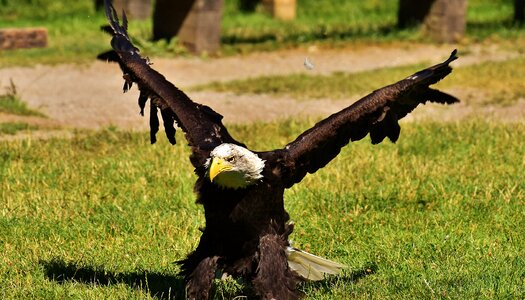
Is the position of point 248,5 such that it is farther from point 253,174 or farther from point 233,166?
point 233,166

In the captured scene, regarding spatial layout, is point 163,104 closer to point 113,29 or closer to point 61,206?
point 113,29

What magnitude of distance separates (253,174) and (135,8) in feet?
47.3

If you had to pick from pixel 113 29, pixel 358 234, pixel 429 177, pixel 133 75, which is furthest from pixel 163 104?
pixel 429 177

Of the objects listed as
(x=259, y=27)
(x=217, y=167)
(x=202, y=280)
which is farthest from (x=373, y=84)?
(x=217, y=167)

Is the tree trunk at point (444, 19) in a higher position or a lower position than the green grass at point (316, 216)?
lower

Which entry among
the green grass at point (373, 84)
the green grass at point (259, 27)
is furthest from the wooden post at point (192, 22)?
the green grass at point (373, 84)

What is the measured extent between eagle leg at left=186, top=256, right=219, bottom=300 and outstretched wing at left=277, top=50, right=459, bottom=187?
0.59 m

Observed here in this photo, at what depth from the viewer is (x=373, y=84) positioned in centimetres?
1345

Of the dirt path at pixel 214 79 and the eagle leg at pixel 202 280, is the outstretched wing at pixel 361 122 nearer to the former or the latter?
the eagle leg at pixel 202 280

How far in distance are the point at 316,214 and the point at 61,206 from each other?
170 cm

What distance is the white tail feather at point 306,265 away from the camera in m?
5.94

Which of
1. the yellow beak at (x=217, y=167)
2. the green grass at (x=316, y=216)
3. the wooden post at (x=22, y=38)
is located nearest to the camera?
the yellow beak at (x=217, y=167)

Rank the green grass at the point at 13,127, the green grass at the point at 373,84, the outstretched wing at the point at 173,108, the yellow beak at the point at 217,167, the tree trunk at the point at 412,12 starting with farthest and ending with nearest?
the tree trunk at the point at 412,12 → the green grass at the point at 373,84 → the green grass at the point at 13,127 → the outstretched wing at the point at 173,108 → the yellow beak at the point at 217,167

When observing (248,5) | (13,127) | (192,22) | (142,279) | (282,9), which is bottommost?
(248,5)
